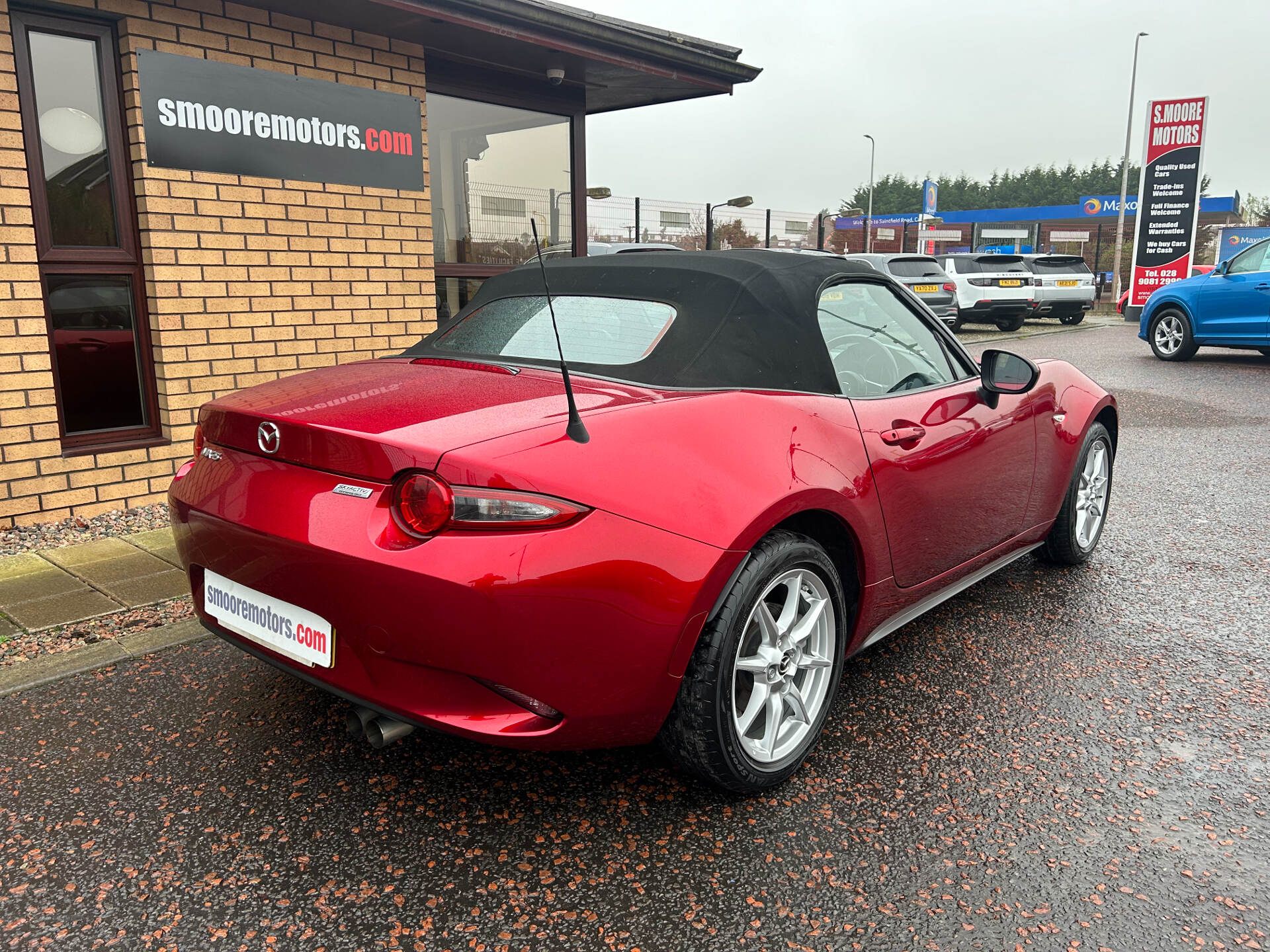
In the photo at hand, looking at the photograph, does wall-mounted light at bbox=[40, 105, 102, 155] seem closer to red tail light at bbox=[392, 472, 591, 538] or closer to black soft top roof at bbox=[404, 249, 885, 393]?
black soft top roof at bbox=[404, 249, 885, 393]

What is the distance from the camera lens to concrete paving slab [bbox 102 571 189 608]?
402 centimetres

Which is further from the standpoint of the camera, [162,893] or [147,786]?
[147,786]

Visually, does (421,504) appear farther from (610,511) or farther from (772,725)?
(772,725)

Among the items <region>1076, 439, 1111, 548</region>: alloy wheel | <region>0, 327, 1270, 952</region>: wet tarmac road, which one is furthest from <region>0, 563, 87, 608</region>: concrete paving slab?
<region>1076, 439, 1111, 548</region>: alloy wheel

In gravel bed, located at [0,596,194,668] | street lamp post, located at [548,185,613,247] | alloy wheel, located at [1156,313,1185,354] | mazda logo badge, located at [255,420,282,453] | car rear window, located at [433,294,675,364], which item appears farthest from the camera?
alloy wheel, located at [1156,313,1185,354]

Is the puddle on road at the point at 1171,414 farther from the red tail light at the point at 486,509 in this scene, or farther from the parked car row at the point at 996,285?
the red tail light at the point at 486,509

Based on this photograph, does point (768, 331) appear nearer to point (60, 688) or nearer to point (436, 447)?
point (436, 447)

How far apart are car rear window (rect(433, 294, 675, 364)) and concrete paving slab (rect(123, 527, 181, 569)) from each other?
2.07m

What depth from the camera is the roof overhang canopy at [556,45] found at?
5680mm

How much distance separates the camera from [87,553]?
4648 mm

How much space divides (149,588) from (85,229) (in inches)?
88.7

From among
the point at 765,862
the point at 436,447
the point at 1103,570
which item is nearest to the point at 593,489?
the point at 436,447

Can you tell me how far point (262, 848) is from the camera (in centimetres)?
235

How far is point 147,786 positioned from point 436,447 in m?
1.36
